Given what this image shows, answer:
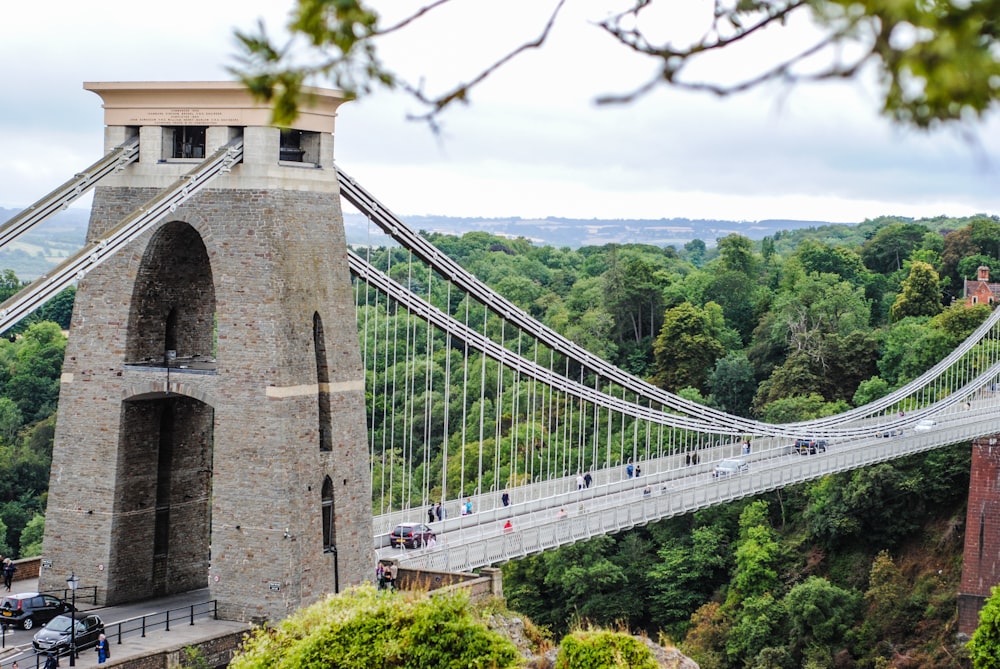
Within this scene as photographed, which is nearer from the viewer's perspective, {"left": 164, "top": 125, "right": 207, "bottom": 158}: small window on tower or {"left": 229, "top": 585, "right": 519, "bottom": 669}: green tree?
{"left": 229, "top": 585, "right": 519, "bottom": 669}: green tree

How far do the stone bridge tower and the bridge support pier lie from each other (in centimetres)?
2252

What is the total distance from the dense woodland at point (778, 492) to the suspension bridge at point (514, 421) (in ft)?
7.42

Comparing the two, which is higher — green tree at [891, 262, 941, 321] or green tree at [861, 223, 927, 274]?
green tree at [861, 223, 927, 274]

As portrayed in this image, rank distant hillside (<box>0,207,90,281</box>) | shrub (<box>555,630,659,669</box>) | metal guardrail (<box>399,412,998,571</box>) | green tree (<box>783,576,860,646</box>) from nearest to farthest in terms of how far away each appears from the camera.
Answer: shrub (<box>555,630,659,669</box>)
metal guardrail (<box>399,412,998,571</box>)
green tree (<box>783,576,860,646</box>)
distant hillside (<box>0,207,90,281</box>)

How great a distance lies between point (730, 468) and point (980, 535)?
8016 millimetres

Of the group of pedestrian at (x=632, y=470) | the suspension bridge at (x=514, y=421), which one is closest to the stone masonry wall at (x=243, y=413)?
the suspension bridge at (x=514, y=421)

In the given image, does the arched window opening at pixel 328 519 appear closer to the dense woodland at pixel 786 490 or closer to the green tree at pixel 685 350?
the dense woodland at pixel 786 490

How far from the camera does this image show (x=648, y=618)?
45188 millimetres

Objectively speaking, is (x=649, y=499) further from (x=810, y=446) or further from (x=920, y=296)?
(x=920, y=296)

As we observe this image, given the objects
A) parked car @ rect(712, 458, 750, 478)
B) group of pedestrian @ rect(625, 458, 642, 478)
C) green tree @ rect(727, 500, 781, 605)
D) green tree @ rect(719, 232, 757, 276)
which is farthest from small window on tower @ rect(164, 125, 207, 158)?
green tree @ rect(719, 232, 757, 276)

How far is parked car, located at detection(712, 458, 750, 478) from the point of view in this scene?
3541 cm

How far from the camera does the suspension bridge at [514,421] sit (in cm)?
1984

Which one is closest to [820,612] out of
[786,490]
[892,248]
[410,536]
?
[786,490]

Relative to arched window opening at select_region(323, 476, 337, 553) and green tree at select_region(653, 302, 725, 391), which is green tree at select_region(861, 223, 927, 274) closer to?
green tree at select_region(653, 302, 725, 391)
